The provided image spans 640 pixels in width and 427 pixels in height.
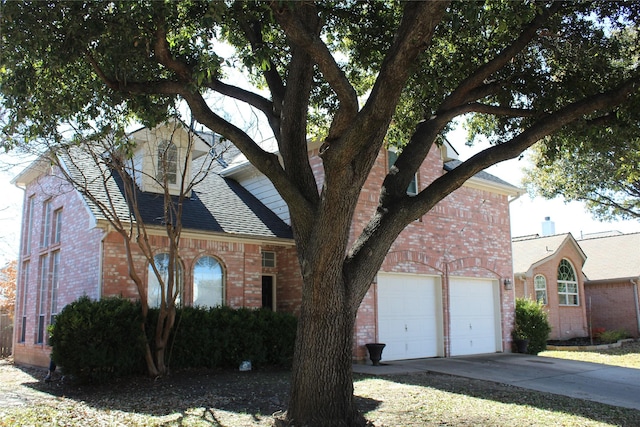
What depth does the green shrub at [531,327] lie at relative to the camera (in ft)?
62.9

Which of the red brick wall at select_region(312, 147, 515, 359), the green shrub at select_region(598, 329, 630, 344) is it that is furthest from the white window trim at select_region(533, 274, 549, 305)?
the red brick wall at select_region(312, 147, 515, 359)

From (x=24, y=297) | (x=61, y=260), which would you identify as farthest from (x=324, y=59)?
(x=24, y=297)

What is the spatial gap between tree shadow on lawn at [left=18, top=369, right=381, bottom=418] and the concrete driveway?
3.00 metres

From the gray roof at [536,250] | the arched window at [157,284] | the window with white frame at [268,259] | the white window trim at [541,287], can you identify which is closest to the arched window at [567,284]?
the gray roof at [536,250]

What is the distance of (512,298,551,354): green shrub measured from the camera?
A: 19172mm

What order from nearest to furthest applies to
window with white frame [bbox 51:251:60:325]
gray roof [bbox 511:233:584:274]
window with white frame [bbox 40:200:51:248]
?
window with white frame [bbox 51:251:60:325] < window with white frame [bbox 40:200:51:248] < gray roof [bbox 511:233:584:274]

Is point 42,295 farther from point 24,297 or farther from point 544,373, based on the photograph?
point 544,373

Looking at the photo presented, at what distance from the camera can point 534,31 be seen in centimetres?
917

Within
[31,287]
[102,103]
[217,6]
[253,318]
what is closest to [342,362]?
[217,6]

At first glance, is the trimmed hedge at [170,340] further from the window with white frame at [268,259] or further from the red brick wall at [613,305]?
the red brick wall at [613,305]

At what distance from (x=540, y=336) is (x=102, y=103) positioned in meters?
15.7

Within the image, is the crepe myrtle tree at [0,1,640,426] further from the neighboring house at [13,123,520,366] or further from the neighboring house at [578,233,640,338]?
the neighboring house at [578,233,640,338]

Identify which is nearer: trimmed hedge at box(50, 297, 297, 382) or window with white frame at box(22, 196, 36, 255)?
trimmed hedge at box(50, 297, 297, 382)

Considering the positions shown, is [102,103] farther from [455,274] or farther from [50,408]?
[455,274]
